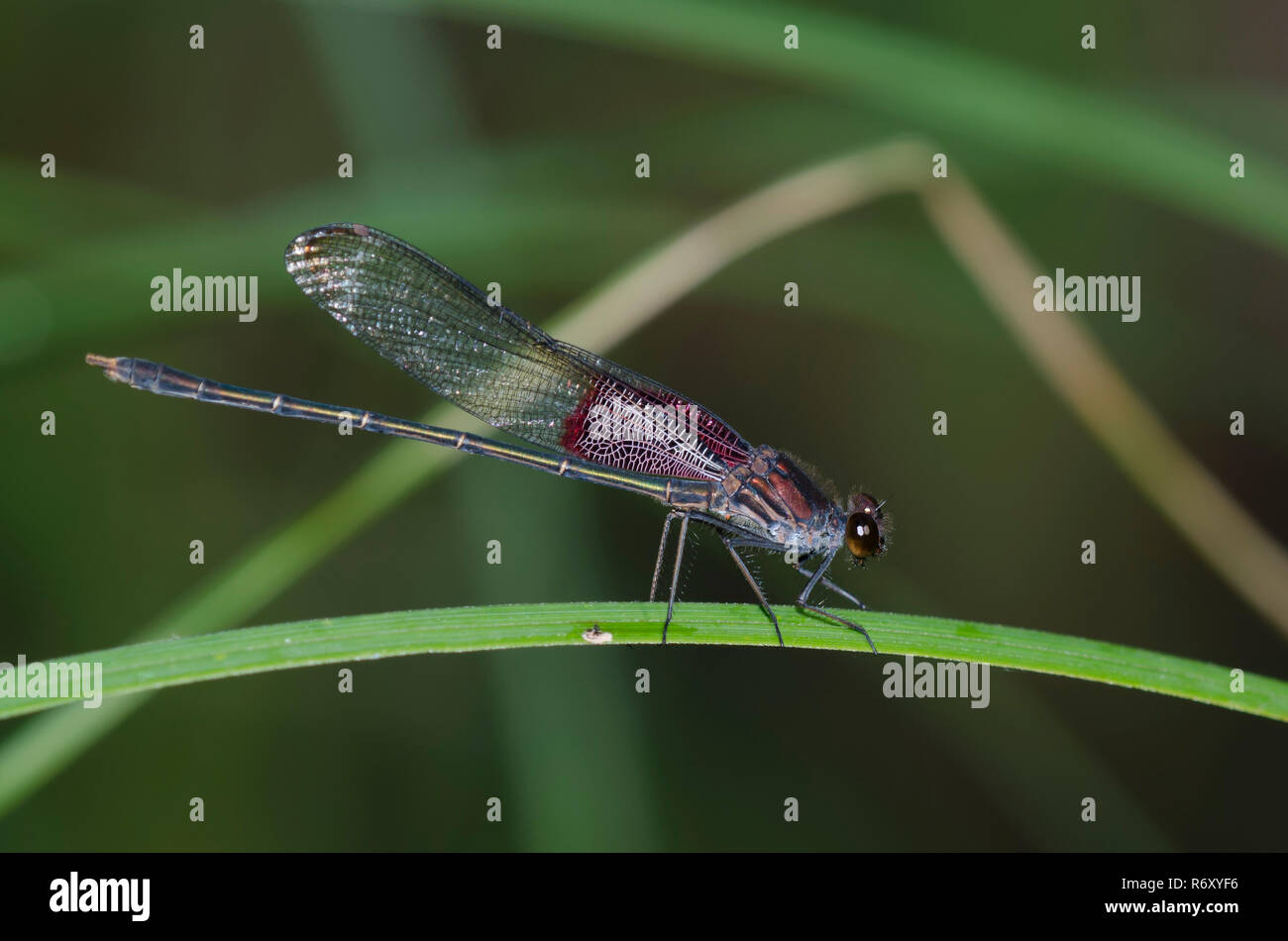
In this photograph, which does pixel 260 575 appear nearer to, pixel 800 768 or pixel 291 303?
pixel 291 303

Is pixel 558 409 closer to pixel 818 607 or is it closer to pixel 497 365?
pixel 497 365

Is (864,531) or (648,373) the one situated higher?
(648,373)

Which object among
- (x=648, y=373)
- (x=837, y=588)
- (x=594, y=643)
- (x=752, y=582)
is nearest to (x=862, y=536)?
(x=837, y=588)

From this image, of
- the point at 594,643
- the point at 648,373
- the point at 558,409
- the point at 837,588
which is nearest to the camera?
the point at 594,643

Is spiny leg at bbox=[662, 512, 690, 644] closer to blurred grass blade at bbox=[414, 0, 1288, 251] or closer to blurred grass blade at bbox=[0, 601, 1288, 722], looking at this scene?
blurred grass blade at bbox=[0, 601, 1288, 722]

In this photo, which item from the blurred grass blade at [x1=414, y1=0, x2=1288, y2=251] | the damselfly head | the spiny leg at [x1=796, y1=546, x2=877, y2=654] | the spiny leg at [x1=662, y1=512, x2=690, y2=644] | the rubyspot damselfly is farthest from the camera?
the damselfly head

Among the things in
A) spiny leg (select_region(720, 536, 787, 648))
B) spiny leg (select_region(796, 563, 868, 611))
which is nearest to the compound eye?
spiny leg (select_region(796, 563, 868, 611))
